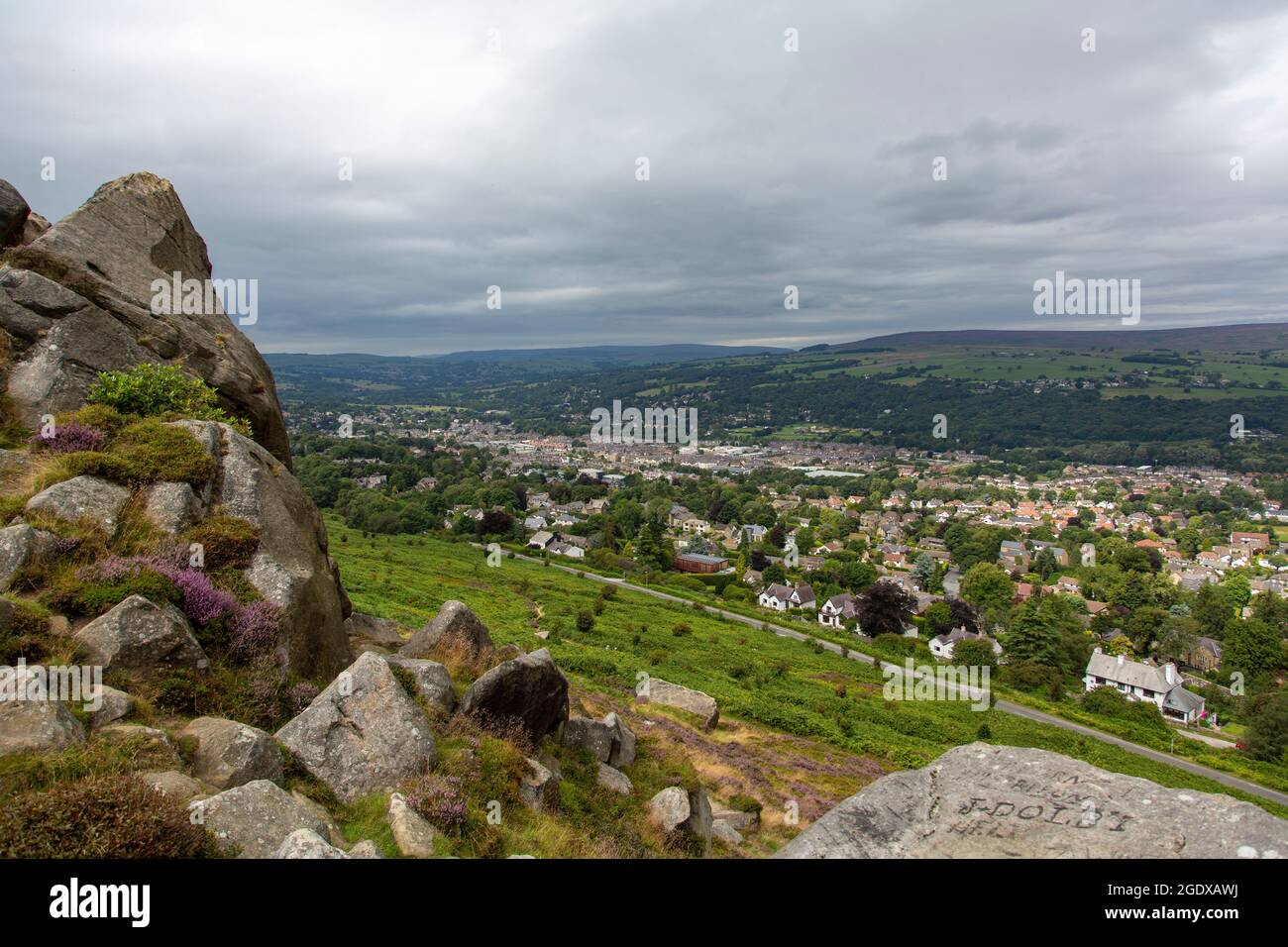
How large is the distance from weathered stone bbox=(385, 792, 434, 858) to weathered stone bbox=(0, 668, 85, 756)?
11.4 ft

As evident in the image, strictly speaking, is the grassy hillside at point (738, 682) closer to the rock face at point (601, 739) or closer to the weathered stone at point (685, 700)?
the weathered stone at point (685, 700)

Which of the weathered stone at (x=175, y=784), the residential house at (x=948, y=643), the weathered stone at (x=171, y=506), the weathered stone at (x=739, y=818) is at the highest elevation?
the weathered stone at (x=171, y=506)

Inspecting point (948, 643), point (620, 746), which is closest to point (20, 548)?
point (620, 746)

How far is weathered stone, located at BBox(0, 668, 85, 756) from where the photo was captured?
6699 millimetres

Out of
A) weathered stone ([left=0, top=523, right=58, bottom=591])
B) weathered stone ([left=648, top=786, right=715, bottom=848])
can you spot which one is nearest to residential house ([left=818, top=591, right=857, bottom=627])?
weathered stone ([left=648, top=786, right=715, bottom=848])

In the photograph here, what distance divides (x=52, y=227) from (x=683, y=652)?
34.5m

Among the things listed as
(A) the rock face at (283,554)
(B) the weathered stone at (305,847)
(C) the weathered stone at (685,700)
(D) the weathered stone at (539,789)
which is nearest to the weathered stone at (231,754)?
(B) the weathered stone at (305,847)

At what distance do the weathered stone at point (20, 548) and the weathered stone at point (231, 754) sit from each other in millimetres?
3913

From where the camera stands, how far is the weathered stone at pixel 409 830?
7648mm

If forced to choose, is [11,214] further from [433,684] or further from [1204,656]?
[1204,656]

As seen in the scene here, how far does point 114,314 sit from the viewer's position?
1545 cm
